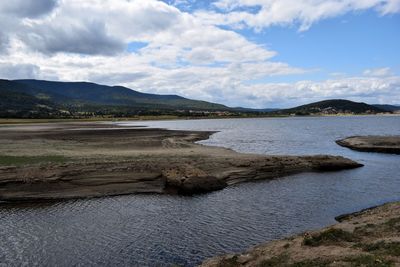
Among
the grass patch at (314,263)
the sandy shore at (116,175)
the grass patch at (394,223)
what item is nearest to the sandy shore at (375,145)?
the sandy shore at (116,175)

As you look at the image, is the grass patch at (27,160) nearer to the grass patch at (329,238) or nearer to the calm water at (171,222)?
the calm water at (171,222)

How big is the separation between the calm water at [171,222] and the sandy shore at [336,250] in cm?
317

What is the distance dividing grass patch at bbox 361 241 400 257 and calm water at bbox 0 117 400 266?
6857 mm

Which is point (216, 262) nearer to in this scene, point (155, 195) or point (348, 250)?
point (348, 250)

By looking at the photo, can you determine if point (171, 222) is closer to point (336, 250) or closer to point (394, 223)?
point (336, 250)

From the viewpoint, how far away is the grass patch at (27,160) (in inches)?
1623

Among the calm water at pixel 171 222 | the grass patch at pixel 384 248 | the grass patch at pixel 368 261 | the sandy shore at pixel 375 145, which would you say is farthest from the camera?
the sandy shore at pixel 375 145

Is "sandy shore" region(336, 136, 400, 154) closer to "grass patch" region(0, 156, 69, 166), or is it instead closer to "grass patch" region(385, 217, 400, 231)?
"grass patch" region(385, 217, 400, 231)

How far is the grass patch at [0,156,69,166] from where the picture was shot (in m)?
41.2

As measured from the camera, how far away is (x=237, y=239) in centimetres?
2248

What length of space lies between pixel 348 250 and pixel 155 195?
21.0 meters

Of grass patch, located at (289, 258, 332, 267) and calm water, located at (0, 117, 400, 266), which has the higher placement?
grass patch, located at (289, 258, 332, 267)

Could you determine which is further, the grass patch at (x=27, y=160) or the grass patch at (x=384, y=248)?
the grass patch at (x=27, y=160)

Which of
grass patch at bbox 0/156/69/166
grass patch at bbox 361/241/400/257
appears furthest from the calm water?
grass patch at bbox 0/156/69/166
